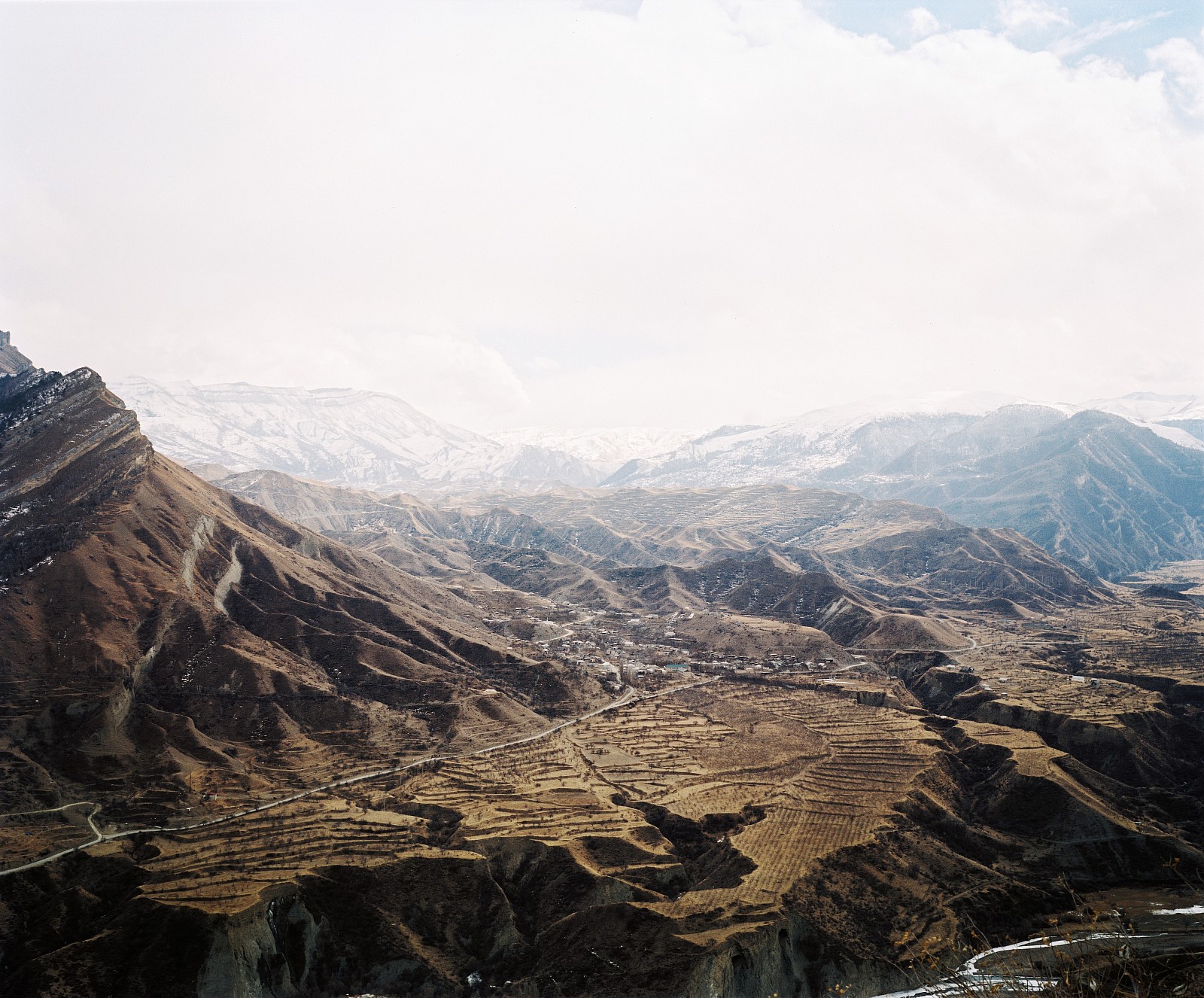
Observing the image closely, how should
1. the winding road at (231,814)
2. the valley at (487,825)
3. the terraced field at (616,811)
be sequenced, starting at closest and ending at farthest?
the valley at (487,825)
the terraced field at (616,811)
the winding road at (231,814)

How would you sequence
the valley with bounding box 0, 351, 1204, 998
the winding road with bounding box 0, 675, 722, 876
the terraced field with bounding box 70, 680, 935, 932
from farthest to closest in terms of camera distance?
the winding road with bounding box 0, 675, 722, 876
the terraced field with bounding box 70, 680, 935, 932
the valley with bounding box 0, 351, 1204, 998

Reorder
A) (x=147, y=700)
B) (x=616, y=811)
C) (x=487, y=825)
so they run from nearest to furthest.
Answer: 1. (x=487, y=825)
2. (x=616, y=811)
3. (x=147, y=700)

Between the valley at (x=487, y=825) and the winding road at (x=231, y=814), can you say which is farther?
the winding road at (x=231, y=814)

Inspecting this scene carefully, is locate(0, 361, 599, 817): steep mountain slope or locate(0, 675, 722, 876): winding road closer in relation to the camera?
locate(0, 675, 722, 876): winding road

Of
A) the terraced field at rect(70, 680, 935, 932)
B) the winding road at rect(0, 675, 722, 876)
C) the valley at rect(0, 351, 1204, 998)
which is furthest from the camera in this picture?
the winding road at rect(0, 675, 722, 876)

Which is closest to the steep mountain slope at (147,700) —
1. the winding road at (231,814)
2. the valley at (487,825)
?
the valley at (487,825)

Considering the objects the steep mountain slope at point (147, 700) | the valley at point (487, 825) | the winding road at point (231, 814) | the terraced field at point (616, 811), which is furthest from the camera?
the steep mountain slope at point (147, 700)

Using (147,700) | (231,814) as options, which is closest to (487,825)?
(231,814)

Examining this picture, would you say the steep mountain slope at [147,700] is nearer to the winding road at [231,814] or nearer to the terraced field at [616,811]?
the winding road at [231,814]

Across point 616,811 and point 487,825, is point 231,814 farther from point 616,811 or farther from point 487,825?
point 616,811

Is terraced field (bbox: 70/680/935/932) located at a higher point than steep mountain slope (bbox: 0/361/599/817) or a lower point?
lower

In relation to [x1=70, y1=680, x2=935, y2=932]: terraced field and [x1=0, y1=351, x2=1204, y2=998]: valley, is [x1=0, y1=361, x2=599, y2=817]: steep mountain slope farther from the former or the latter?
[x1=70, y1=680, x2=935, y2=932]: terraced field

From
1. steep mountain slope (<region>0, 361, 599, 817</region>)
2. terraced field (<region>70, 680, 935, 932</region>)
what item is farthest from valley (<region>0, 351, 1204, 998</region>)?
terraced field (<region>70, 680, 935, 932</region>)
